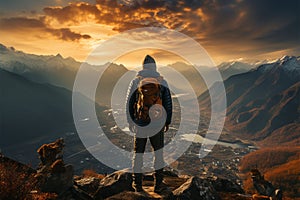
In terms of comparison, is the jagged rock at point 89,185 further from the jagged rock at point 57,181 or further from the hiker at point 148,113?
the hiker at point 148,113

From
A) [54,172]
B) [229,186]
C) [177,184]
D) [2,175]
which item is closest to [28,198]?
[2,175]

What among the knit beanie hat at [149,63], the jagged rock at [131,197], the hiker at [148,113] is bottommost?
the jagged rock at [131,197]

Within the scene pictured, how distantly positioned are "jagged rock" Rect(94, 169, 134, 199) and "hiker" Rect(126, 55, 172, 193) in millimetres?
942

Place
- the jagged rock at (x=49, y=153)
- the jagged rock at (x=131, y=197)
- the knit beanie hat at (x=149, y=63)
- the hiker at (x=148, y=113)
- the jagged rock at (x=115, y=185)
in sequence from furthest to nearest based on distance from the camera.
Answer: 1. the jagged rock at (x=49, y=153)
2. the jagged rock at (x=115, y=185)
3. the knit beanie hat at (x=149, y=63)
4. the hiker at (x=148, y=113)
5. the jagged rock at (x=131, y=197)

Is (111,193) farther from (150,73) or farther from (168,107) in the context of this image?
(150,73)

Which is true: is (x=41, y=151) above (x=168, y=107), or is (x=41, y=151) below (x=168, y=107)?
below

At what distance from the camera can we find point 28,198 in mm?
9484

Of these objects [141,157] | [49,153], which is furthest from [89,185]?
[141,157]

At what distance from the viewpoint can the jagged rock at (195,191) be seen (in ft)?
34.6

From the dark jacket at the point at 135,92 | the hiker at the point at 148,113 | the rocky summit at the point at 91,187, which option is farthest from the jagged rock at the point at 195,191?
the dark jacket at the point at 135,92

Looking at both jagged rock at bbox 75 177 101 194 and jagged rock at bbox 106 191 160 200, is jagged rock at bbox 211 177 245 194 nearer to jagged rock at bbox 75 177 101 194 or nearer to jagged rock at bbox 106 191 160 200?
jagged rock at bbox 106 191 160 200

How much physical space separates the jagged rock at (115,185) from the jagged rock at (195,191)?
2.94m

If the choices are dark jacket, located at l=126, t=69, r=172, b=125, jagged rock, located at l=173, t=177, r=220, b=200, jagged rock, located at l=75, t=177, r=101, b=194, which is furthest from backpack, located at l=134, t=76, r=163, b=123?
jagged rock, located at l=75, t=177, r=101, b=194

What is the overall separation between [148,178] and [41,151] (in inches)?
265
